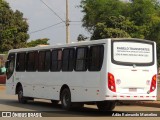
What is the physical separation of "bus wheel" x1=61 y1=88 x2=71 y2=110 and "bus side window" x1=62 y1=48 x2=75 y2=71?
3.02 feet

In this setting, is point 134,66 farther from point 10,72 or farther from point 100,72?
point 10,72

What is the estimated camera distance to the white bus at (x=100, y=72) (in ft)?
58.4

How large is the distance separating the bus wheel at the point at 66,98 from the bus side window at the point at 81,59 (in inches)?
48.9

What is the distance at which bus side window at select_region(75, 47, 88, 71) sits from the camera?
1914 cm

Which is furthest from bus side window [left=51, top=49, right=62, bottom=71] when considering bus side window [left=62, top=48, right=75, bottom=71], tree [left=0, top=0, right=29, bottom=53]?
tree [left=0, top=0, right=29, bottom=53]

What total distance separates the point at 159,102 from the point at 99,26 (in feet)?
37.2

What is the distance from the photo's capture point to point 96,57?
1841cm

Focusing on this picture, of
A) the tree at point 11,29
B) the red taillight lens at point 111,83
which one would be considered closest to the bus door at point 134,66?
the red taillight lens at point 111,83

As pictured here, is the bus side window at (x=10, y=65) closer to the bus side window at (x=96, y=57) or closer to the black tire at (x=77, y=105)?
the black tire at (x=77, y=105)

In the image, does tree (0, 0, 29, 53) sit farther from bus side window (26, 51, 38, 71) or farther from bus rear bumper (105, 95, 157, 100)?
bus rear bumper (105, 95, 157, 100)

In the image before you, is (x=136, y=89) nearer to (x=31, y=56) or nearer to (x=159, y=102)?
(x=159, y=102)

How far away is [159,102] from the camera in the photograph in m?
23.6

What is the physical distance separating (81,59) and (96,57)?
1187 mm

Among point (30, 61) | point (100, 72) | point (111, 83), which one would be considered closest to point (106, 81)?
point (111, 83)
